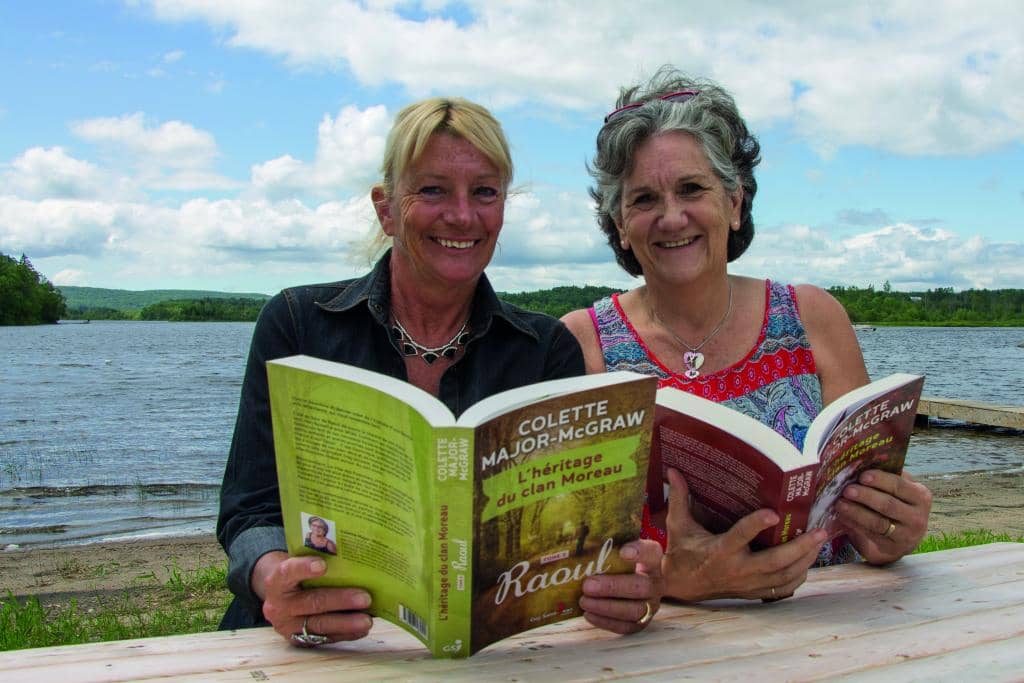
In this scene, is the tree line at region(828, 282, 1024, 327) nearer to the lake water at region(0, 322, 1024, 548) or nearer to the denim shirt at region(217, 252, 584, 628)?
the lake water at region(0, 322, 1024, 548)

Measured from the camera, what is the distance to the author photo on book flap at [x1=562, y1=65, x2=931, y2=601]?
296 cm

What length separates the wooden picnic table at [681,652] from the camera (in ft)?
5.25

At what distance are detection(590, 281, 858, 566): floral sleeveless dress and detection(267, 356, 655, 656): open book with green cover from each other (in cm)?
138

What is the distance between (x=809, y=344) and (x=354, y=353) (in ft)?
5.58

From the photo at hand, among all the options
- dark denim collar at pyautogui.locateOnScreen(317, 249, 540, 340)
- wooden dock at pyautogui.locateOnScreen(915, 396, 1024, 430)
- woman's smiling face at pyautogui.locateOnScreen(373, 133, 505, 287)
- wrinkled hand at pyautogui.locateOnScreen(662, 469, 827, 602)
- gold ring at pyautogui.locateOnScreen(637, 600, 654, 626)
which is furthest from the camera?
wooden dock at pyautogui.locateOnScreen(915, 396, 1024, 430)

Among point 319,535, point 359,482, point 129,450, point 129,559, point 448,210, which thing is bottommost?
point 129,450

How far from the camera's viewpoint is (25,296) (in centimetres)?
10300

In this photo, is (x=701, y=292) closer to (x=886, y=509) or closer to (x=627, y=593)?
(x=886, y=509)

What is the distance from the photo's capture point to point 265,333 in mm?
2377

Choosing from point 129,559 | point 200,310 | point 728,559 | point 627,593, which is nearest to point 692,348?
point 728,559

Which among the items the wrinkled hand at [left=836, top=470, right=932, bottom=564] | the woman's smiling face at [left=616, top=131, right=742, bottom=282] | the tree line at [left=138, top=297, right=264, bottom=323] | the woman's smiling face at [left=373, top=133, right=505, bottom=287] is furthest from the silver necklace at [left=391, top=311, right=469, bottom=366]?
the tree line at [left=138, top=297, right=264, bottom=323]

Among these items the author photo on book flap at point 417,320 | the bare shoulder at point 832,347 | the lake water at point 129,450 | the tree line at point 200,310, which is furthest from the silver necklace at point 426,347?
the tree line at point 200,310

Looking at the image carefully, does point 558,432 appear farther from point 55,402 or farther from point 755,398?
point 55,402

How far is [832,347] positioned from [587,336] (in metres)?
0.91
